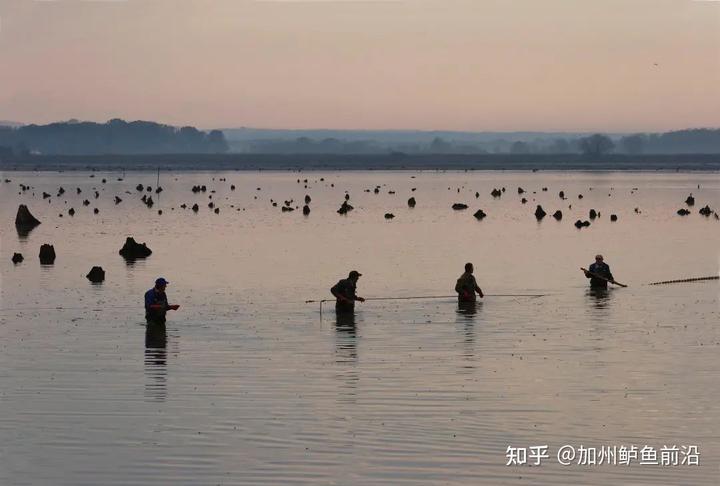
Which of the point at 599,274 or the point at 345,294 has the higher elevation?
the point at 345,294

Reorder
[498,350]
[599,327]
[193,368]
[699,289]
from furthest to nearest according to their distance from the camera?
1. [699,289]
2. [599,327]
3. [498,350]
4. [193,368]

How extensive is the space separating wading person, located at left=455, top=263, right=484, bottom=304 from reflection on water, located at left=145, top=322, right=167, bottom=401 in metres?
10.7

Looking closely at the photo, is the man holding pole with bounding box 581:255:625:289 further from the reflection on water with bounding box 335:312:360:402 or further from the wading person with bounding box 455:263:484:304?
the reflection on water with bounding box 335:312:360:402

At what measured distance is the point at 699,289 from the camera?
51.3 metres

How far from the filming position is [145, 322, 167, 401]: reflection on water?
2925 cm

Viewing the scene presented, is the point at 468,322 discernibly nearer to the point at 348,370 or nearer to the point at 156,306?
the point at 156,306

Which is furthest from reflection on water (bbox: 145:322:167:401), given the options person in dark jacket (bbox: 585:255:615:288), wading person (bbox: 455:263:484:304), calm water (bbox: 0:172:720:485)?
person in dark jacket (bbox: 585:255:615:288)

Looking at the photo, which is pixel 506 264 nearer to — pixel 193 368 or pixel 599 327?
pixel 599 327

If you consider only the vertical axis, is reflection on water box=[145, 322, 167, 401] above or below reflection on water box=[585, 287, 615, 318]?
above

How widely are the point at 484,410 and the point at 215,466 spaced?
654 cm

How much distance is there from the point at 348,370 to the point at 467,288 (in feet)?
44.9

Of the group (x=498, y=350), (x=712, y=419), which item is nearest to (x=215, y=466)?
(x=712, y=419)

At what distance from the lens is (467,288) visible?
44.9 meters

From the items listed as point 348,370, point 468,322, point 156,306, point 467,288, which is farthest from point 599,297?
point 348,370
